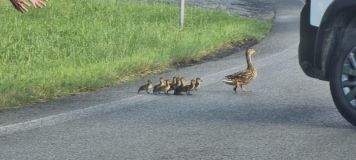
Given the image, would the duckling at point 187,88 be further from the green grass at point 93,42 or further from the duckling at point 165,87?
the green grass at point 93,42

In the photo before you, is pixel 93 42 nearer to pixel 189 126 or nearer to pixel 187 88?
pixel 187 88

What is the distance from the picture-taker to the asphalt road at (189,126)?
722cm

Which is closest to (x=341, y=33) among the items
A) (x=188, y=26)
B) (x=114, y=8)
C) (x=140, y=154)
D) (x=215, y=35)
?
(x=140, y=154)

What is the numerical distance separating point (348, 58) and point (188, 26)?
9.90 m

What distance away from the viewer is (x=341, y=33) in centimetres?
822

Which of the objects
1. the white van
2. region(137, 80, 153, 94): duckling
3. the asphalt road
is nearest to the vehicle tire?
the white van

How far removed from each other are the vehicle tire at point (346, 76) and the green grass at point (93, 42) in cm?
341

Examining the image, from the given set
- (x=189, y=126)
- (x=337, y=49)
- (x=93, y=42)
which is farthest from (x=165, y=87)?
(x=93, y=42)

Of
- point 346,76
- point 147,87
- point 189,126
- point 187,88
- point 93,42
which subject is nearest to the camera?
point 346,76

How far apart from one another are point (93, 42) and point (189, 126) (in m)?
6.84

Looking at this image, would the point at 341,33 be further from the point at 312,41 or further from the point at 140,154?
the point at 140,154

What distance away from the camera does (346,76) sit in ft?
26.7

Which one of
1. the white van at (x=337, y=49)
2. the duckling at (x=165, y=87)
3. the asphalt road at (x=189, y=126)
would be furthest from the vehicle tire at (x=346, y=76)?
the duckling at (x=165, y=87)

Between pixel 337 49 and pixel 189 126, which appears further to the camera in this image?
pixel 189 126
